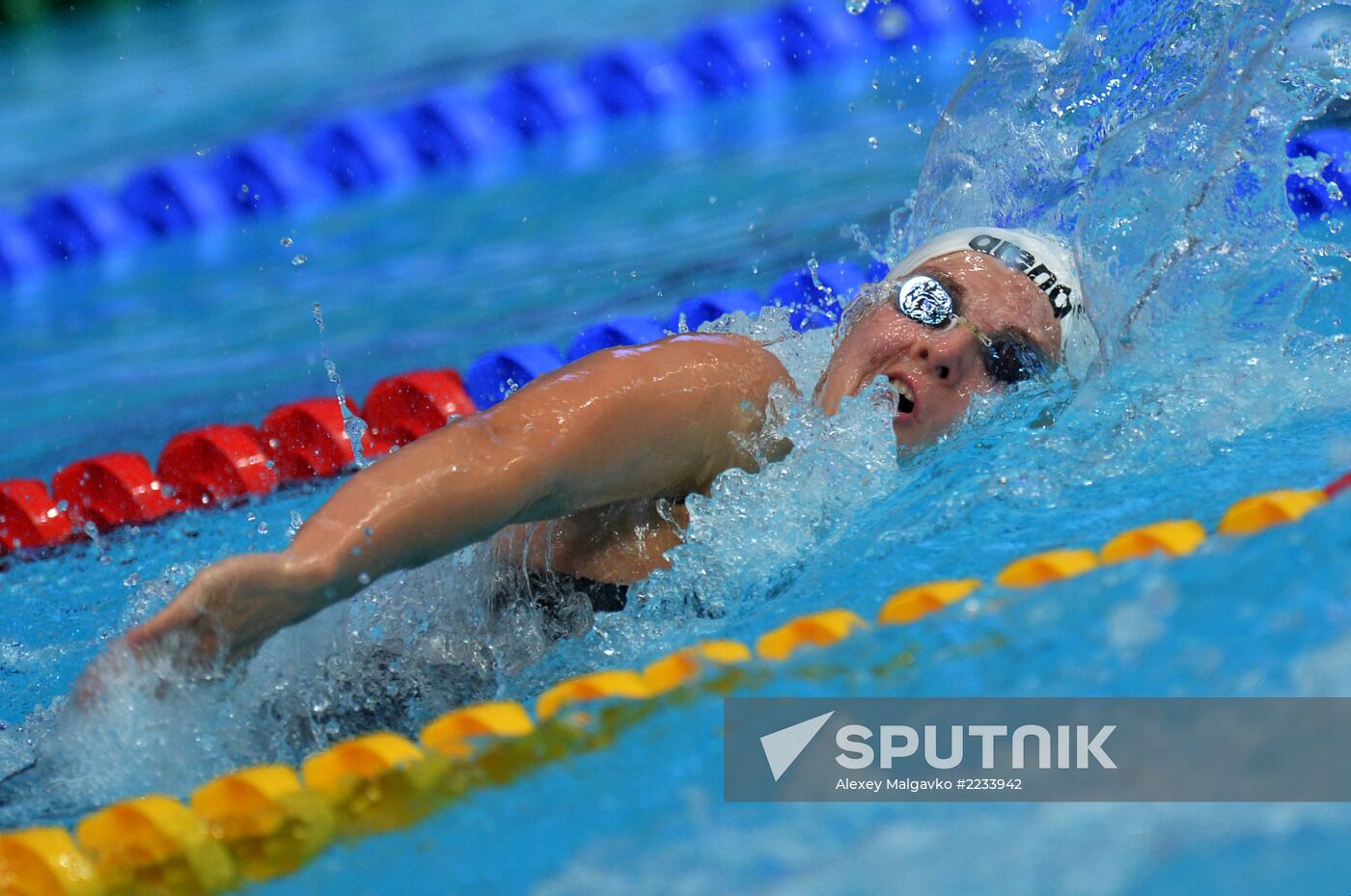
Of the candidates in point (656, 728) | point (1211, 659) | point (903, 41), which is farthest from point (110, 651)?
point (903, 41)

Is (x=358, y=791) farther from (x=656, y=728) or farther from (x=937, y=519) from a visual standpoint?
(x=937, y=519)

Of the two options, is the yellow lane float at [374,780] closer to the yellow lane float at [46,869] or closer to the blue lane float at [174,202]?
the yellow lane float at [46,869]

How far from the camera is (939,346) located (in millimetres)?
2105

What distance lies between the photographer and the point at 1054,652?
5.15ft

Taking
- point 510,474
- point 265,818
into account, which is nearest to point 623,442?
point 510,474

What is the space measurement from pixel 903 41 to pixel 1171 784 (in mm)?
4900

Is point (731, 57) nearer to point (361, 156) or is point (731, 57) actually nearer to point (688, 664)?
point (361, 156)

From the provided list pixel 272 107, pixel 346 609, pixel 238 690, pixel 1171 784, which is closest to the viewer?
pixel 1171 784

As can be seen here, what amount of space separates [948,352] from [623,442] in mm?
568

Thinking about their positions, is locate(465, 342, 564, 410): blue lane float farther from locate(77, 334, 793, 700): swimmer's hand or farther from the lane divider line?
the lane divider line

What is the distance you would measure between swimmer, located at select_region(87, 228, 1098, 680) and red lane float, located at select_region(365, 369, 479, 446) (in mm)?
1351

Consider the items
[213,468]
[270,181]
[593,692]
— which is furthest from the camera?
[270,181]

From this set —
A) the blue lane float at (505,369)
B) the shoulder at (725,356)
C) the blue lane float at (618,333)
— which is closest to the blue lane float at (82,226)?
the blue lane float at (505,369)

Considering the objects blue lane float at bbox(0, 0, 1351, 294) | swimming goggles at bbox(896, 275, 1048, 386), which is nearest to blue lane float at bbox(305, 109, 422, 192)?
blue lane float at bbox(0, 0, 1351, 294)
